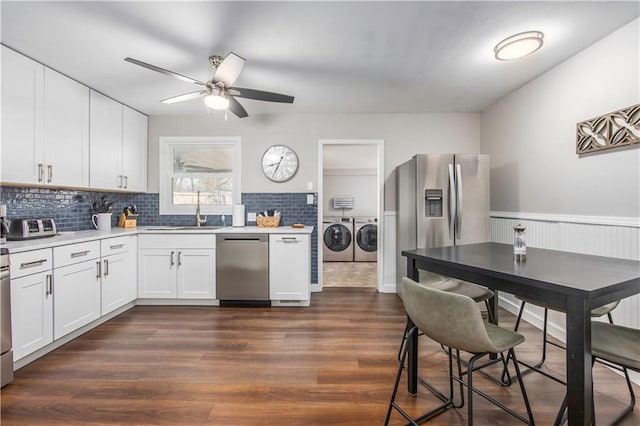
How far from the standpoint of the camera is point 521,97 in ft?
9.26

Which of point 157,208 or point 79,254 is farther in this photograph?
point 157,208

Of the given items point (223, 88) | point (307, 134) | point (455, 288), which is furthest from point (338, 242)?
point (223, 88)

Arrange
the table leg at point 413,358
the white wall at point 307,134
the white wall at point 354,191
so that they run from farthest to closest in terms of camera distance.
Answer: the white wall at point 354,191, the white wall at point 307,134, the table leg at point 413,358

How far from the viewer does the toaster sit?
2.13 m

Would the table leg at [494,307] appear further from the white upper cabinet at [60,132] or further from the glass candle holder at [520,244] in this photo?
the white upper cabinet at [60,132]

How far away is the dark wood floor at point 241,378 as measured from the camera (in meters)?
1.49

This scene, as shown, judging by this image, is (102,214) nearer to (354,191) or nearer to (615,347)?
(615,347)

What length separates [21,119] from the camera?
2.13 metres

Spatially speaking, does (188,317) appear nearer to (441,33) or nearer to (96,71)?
(96,71)

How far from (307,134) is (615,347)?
328 centimetres

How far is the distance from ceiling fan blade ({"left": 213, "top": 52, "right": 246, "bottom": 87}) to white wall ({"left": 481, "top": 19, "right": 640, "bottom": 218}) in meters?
2.21

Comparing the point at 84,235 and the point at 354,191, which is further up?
the point at 354,191

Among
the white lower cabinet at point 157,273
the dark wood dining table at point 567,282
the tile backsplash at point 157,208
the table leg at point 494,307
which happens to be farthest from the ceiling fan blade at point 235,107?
the table leg at point 494,307

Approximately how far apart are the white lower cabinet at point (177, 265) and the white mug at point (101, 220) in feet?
1.41
